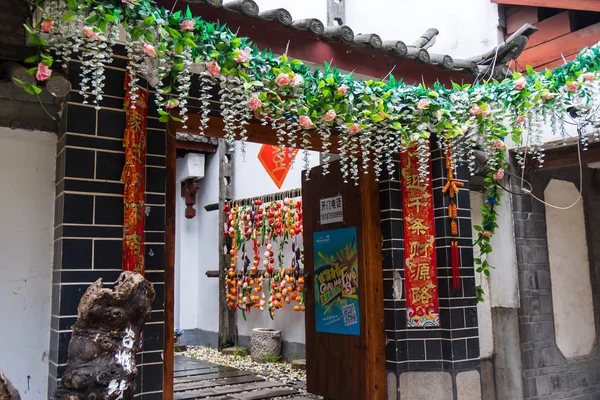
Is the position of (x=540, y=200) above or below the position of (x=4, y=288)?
above

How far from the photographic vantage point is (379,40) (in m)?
3.61

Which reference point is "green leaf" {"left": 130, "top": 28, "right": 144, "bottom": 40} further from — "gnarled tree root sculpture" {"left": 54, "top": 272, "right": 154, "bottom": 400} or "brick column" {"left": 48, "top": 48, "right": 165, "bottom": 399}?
"gnarled tree root sculpture" {"left": 54, "top": 272, "right": 154, "bottom": 400}

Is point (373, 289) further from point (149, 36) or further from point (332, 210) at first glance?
point (149, 36)

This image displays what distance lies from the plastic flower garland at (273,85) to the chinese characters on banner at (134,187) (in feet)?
0.58

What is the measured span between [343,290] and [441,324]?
2.59 ft

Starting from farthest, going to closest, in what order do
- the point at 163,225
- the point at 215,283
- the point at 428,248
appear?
the point at 215,283 < the point at 428,248 < the point at 163,225

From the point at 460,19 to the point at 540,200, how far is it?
78.3 inches

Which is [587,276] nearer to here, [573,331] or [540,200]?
[573,331]

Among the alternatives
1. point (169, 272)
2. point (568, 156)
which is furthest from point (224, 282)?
point (568, 156)

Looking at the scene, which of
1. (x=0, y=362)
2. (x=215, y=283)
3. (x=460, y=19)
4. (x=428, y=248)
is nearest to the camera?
(x=0, y=362)

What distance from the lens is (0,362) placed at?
9.03ft

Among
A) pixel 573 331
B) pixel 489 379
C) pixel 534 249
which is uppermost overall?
pixel 534 249

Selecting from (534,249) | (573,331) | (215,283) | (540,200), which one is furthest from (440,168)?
(215,283)

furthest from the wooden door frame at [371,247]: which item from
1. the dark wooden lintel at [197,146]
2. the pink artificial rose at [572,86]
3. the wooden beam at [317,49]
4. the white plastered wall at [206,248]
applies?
the dark wooden lintel at [197,146]
